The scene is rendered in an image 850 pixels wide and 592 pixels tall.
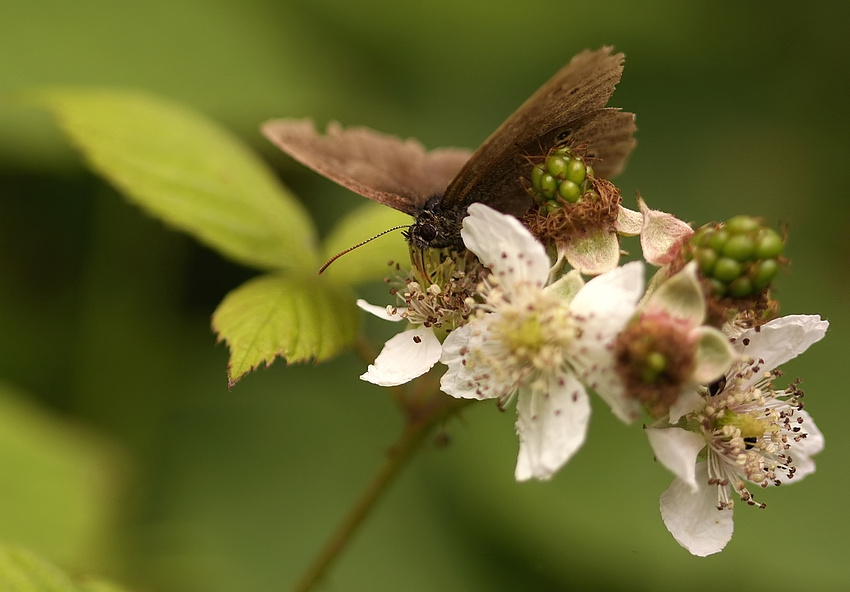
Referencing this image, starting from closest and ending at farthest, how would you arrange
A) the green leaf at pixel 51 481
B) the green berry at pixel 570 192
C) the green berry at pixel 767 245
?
the green berry at pixel 767 245
the green berry at pixel 570 192
the green leaf at pixel 51 481

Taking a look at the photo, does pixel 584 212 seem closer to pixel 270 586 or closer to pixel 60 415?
pixel 270 586

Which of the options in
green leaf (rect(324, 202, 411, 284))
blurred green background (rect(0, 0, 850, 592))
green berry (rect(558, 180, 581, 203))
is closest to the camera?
green berry (rect(558, 180, 581, 203))

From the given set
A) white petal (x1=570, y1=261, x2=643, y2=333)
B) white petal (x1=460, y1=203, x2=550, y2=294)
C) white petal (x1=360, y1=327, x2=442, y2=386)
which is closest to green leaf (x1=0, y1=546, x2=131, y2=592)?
white petal (x1=360, y1=327, x2=442, y2=386)

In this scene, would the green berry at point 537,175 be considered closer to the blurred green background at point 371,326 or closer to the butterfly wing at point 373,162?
the butterfly wing at point 373,162

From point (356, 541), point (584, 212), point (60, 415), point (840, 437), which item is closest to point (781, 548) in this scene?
point (840, 437)

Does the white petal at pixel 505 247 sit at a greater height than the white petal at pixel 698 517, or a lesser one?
greater

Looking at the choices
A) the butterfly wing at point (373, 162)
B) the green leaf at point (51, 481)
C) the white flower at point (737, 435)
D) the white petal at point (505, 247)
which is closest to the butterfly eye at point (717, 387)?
the white flower at point (737, 435)

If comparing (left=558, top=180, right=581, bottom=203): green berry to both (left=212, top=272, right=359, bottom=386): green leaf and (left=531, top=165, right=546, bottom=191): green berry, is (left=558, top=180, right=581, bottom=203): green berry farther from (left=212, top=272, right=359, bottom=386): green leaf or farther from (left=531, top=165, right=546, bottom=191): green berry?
(left=212, top=272, right=359, bottom=386): green leaf
